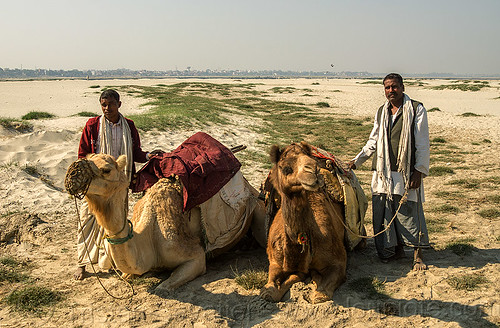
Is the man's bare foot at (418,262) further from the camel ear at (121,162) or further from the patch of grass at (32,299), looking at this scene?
the patch of grass at (32,299)

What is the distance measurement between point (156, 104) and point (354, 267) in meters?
17.0

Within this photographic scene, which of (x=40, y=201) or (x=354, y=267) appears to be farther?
(x=40, y=201)

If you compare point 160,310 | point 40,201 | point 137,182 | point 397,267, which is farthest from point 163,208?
point 40,201

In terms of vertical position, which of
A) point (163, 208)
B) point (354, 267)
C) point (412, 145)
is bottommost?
point (354, 267)

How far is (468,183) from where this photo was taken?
8.81 metres

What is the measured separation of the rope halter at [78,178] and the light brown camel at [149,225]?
30 millimetres

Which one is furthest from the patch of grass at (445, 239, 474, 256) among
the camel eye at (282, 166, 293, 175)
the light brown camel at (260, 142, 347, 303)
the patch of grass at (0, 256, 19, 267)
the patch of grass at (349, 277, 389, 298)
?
the patch of grass at (0, 256, 19, 267)

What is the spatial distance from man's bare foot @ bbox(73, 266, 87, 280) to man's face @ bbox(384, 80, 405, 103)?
3886 mm

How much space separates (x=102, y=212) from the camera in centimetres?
370

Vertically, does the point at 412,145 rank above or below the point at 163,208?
above

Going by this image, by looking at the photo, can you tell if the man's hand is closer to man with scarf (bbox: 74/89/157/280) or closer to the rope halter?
man with scarf (bbox: 74/89/157/280)

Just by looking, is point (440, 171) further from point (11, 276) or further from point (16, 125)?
point (16, 125)

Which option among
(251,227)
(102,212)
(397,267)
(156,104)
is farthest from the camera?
(156,104)

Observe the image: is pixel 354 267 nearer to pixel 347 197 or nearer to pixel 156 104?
pixel 347 197
